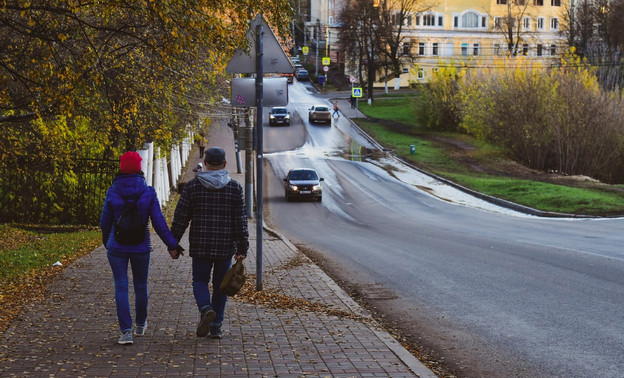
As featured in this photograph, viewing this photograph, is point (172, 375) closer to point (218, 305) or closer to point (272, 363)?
point (272, 363)

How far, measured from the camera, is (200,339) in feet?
26.8

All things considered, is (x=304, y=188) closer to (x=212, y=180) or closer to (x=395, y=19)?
(x=212, y=180)

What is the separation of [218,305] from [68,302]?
282cm

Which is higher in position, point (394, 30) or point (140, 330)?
point (394, 30)

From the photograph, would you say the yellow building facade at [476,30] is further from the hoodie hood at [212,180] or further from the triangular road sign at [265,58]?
the hoodie hood at [212,180]

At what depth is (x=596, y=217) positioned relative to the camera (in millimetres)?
31188

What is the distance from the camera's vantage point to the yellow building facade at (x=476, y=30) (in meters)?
105

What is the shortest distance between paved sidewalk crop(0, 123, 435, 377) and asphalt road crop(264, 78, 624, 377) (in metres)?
0.87

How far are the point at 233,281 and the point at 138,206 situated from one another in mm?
1113

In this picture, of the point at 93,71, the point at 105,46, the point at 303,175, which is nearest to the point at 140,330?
the point at 93,71

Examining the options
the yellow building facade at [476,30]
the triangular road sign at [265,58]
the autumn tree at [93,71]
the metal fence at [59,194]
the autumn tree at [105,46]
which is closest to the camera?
the autumn tree at [105,46]

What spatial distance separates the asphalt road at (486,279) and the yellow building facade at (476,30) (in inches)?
2862

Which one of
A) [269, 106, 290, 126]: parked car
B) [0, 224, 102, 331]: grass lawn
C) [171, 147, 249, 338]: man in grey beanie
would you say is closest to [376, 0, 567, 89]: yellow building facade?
[269, 106, 290, 126]: parked car

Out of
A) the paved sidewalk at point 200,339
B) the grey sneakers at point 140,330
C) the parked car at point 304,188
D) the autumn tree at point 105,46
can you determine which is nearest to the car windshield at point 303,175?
the parked car at point 304,188
